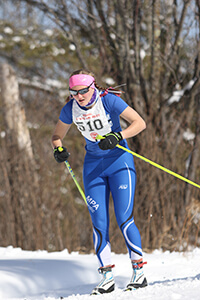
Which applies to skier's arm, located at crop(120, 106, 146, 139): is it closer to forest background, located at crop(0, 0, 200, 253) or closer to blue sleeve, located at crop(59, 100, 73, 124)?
blue sleeve, located at crop(59, 100, 73, 124)

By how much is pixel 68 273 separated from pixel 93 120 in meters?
1.69

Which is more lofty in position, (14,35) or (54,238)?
(14,35)

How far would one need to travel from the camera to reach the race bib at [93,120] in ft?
11.1

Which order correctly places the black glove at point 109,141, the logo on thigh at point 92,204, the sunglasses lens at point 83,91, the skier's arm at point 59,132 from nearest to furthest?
1. the black glove at point 109,141
2. the sunglasses lens at point 83,91
3. the logo on thigh at point 92,204
4. the skier's arm at point 59,132

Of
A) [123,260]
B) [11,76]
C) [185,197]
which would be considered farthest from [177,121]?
[11,76]

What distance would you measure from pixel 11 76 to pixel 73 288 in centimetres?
420

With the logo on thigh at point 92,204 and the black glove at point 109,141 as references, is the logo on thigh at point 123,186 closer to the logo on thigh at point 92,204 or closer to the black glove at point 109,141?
Result: the logo on thigh at point 92,204

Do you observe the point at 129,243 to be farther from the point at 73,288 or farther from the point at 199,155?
the point at 199,155

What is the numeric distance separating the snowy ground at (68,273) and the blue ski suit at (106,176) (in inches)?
16.8

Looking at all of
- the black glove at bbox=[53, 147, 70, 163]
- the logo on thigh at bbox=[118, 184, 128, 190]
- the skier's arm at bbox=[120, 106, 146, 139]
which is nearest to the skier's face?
the skier's arm at bbox=[120, 106, 146, 139]

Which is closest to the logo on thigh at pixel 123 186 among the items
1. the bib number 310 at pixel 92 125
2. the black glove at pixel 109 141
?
the black glove at pixel 109 141

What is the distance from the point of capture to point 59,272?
4.28 meters

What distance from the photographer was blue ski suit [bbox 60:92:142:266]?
11.1 ft

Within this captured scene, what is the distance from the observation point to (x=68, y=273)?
4.29 m
